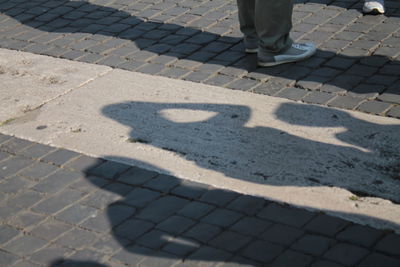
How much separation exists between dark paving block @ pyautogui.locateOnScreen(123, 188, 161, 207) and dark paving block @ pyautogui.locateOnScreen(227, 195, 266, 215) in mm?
479

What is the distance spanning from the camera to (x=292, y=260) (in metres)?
3.60

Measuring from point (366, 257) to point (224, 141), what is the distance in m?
1.55

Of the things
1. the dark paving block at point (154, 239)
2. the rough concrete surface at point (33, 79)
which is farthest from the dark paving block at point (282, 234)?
the rough concrete surface at point (33, 79)

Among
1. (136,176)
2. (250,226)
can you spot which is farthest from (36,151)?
(250,226)

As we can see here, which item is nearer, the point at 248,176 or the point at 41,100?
the point at 248,176

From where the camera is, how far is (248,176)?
4.41 metres

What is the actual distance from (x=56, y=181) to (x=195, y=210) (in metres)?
1.00

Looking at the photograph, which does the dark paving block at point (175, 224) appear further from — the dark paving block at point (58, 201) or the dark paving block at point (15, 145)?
the dark paving block at point (15, 145)

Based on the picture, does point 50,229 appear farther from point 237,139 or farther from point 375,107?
point 375,107

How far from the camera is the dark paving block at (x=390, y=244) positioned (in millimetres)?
3613

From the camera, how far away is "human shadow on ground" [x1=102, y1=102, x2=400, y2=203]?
435cm

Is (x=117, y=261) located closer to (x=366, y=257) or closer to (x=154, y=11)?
(x=366, y=257)

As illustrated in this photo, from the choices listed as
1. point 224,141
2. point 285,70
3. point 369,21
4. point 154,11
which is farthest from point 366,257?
point 154,11

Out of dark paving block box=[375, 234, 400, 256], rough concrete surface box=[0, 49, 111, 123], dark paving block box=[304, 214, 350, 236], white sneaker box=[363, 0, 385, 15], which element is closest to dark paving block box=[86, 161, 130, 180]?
rough concrete surface box=[0, 49, 111, 123]
